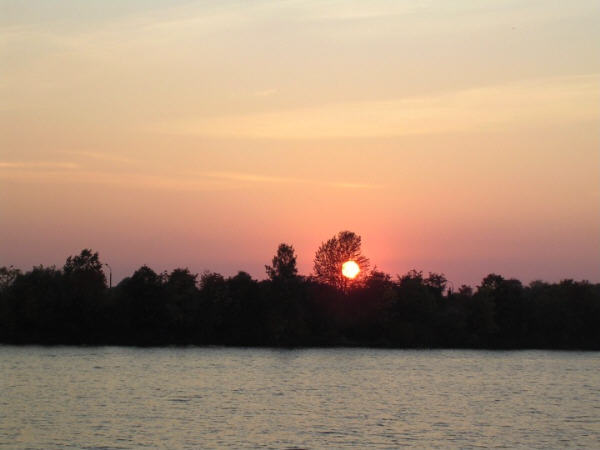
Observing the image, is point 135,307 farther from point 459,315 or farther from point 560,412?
point 560,412

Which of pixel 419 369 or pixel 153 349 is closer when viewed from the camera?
pixel 419 369

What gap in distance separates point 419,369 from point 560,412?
34.7 metres

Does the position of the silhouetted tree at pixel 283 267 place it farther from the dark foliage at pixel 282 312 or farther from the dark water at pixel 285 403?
the dark water at pixel 285 403

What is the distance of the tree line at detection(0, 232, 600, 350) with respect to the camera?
12938 cm

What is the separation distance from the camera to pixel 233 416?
160 ft

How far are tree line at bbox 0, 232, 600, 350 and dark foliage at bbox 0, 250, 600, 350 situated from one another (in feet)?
0.52

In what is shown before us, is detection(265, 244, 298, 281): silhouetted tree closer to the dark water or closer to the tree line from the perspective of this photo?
the tree line

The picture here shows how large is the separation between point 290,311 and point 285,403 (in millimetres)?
78212

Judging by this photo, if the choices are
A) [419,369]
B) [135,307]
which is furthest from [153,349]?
[419,369]

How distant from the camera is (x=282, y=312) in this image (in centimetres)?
13412

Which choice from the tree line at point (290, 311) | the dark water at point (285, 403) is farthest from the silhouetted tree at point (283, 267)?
the dark water at point (285, 403)

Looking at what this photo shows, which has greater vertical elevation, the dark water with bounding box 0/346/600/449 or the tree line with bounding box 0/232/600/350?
the tree line with bounding box 0/232/600/350

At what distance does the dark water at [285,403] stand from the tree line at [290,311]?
99.3 ft

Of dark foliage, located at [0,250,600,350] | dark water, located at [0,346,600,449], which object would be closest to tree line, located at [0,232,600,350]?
dark foliage, located at [0,250,600,350]
